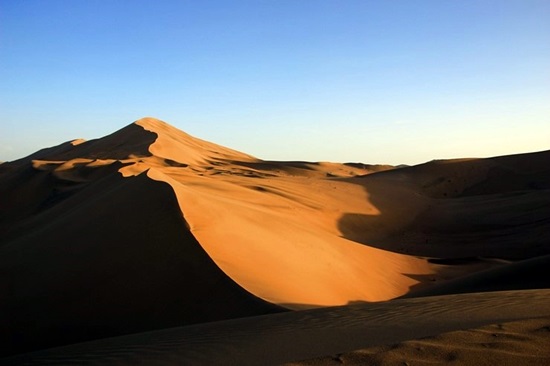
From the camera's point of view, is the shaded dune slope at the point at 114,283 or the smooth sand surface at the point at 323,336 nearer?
the smooth sand surface at the point at 323,336

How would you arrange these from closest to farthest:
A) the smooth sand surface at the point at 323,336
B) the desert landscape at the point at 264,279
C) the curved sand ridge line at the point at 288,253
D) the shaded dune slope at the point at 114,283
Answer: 1. the smooth sand surface at the point at 323,336
2. the desert landscape at the point at 264,279
3. the shaded dune slope at the point at 114,283
4. the curved sand ridge line at the point at 288,253

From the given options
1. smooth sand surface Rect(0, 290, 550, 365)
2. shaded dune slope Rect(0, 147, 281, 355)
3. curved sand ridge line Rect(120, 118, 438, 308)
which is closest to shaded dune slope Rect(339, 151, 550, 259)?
curved sand ridge line Rect(120, 118, 438, 308)

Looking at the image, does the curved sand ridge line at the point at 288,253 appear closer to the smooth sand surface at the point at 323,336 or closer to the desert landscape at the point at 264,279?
the desert landscape at the point at 264,279

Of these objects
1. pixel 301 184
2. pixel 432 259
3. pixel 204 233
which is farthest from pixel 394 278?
pixel 301 184

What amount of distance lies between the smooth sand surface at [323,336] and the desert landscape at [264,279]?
0.02m

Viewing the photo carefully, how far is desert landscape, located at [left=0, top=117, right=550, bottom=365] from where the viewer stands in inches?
128

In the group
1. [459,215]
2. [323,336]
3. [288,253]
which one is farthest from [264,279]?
[459,215]

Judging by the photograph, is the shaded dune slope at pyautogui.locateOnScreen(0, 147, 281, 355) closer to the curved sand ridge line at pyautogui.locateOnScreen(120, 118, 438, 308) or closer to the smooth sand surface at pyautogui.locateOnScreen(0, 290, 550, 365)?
the curved sand ridge line at pyautogui.locateOnScreen(120, 118, 438, 308)

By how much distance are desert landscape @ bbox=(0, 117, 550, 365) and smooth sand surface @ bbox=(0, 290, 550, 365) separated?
2 cm

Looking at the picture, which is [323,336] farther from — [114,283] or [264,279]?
[114,283]

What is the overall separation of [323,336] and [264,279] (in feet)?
10.1

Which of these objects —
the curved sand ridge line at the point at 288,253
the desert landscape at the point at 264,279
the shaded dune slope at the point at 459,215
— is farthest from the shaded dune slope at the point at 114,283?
the shaded dune slope at the point at 459,215

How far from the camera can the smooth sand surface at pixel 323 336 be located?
9.57ft

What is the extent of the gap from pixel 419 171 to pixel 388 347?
23.9 meters
